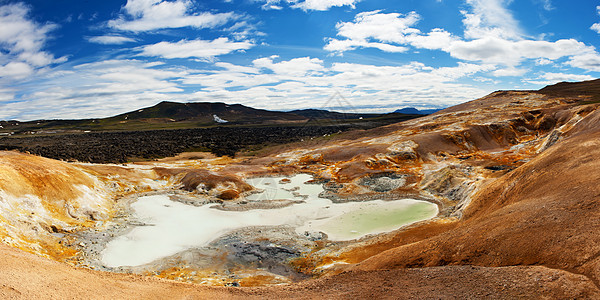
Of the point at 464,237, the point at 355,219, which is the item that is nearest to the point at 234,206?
the point at 355,219

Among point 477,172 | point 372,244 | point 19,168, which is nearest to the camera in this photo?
point 372,244

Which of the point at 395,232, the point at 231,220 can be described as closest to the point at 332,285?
the point at 395,232

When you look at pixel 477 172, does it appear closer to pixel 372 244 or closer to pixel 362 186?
pixel 362 186

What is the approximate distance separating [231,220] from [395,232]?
18599 millimetres

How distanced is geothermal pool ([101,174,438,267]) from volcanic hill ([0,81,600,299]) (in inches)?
99.7

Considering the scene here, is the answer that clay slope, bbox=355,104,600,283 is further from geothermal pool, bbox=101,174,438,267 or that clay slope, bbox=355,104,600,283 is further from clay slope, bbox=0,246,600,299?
geothermal pool, bbox=101,174,438,267

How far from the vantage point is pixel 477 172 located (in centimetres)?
4700

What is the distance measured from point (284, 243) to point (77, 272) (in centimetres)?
1713

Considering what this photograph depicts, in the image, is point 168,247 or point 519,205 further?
point 168,247

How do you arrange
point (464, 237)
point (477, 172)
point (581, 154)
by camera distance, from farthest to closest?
point (477, 172) → point (581, 154) → point (464, 237)

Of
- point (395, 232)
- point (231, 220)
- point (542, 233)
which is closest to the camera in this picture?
point (542, 233)

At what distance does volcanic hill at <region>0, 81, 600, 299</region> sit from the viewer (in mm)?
12812

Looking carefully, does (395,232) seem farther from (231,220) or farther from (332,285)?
(231,220)

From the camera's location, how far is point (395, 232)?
3030cm
